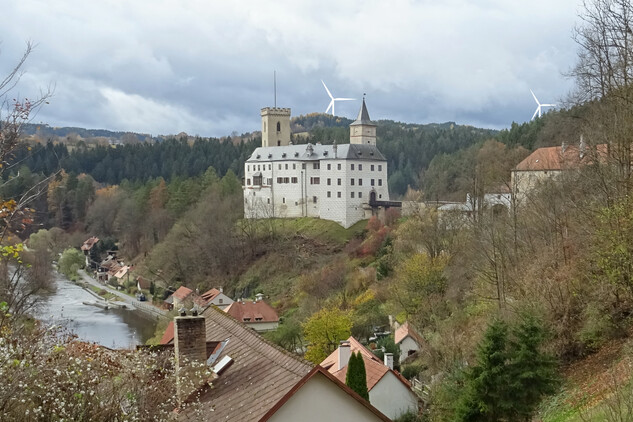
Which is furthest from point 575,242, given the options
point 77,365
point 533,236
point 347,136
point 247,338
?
point 347,136

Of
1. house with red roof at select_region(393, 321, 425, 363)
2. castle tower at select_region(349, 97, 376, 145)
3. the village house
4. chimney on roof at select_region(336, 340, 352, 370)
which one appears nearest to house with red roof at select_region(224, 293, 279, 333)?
house with red roof at select_region(393, 321, 425, 363)

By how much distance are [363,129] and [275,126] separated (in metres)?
13.5

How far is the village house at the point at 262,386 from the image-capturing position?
9.27m

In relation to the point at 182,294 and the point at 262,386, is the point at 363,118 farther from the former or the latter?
the point at 262,386

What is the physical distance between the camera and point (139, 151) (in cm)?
13275

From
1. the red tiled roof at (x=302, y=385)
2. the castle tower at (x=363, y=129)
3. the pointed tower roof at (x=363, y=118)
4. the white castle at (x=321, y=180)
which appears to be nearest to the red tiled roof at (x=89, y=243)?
the white castle at (x=321, y=180)

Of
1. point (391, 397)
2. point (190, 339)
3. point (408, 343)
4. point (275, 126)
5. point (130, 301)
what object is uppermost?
point (275, 126)

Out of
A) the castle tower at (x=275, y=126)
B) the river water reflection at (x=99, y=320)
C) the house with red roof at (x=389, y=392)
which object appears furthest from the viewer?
the castle tower at (x=275, y=126)

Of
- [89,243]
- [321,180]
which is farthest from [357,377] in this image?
[89,243]

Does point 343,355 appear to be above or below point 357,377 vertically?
below

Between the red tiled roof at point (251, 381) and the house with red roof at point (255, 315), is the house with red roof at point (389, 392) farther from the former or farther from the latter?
the house with red roof at point (255, 315)

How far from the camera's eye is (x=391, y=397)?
73.6ft

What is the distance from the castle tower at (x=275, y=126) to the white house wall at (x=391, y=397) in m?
61.8

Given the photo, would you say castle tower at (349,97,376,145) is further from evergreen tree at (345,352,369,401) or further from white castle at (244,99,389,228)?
evergreen tree at (345,352,369,401)
